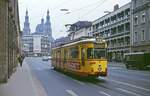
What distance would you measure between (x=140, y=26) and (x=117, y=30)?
25004mm

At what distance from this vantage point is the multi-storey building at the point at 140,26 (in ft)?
250

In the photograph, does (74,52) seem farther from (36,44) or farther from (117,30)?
(36,44)

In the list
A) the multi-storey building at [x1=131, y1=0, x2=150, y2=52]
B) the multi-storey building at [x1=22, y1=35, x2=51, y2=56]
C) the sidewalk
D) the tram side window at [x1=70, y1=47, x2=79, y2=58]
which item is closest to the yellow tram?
the tram side window at [x1=70, y1=47, x2=79, y2=58]

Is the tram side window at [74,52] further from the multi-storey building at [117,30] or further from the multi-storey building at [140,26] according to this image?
the multi-storey building at [117,30]

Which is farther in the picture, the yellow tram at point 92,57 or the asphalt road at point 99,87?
the yellow tram at point 92,57

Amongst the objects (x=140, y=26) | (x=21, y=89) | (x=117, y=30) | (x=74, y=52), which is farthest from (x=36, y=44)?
(x=21, y=89)

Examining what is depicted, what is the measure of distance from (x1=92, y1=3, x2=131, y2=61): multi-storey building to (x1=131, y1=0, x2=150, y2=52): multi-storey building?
249 inches

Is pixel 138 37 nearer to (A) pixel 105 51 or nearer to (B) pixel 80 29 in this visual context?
(A) pixel 105 51

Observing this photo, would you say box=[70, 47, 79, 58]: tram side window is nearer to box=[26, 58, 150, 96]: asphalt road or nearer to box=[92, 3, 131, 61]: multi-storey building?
box=[26, 58, 150, 96]: asphalt road

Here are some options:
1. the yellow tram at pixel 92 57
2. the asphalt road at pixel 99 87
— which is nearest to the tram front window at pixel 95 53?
the yellow tram at pixel 92 57

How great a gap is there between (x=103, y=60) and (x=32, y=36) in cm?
16287

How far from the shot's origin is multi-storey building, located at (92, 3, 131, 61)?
9481 cm

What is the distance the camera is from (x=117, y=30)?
10500cm

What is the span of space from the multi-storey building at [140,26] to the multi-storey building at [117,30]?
633 centimetres
